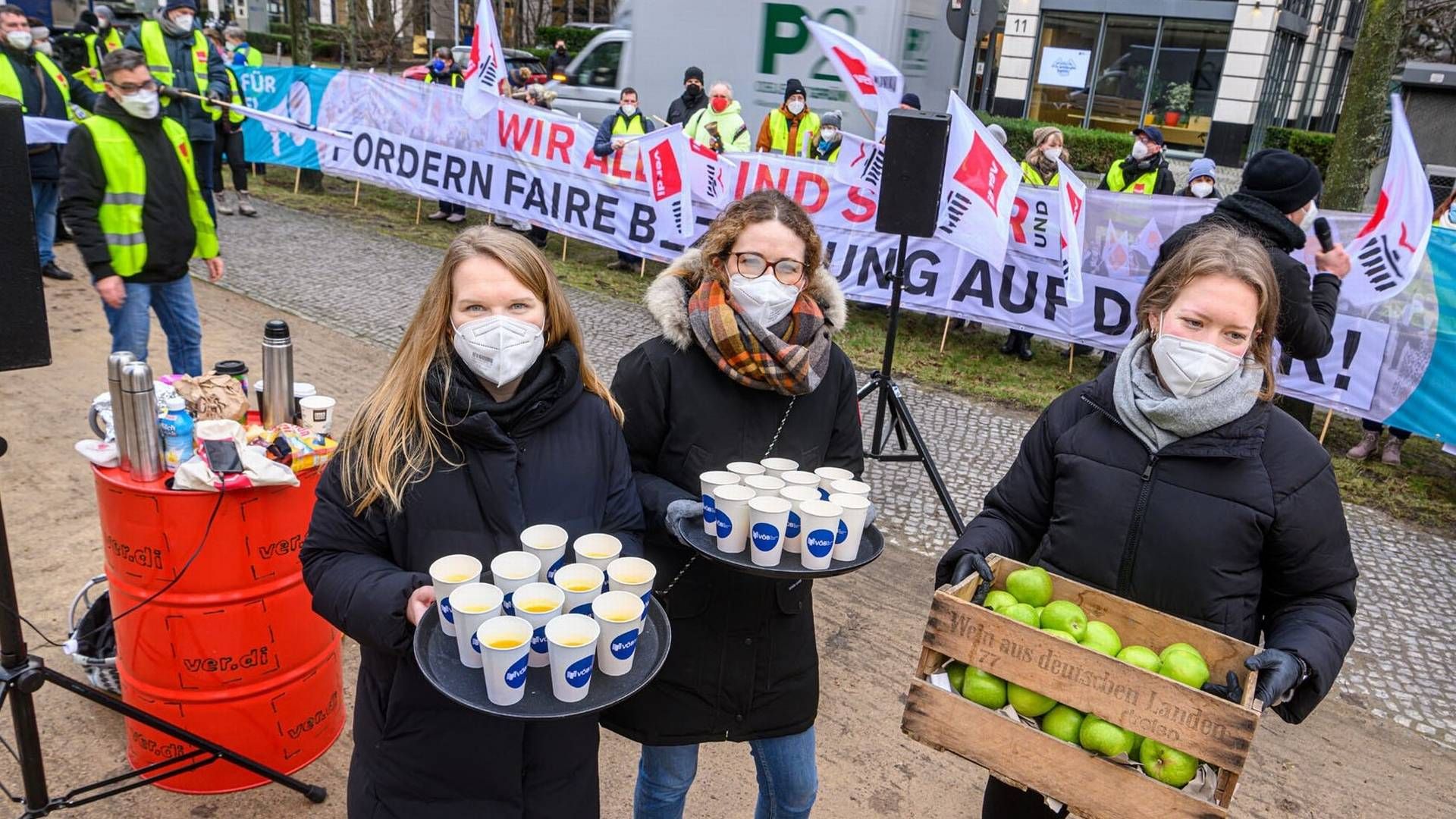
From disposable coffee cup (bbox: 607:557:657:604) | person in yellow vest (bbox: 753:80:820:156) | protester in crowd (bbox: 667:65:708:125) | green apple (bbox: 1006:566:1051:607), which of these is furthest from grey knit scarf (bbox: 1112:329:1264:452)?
protester in crowd (bbox: 667:65:708:125)

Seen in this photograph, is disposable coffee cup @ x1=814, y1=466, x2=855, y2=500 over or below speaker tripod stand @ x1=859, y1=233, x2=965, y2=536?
over

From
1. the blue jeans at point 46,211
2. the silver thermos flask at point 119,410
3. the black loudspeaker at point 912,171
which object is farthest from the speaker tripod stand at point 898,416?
the blue jeans at point 46,211

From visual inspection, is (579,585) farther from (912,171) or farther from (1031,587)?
(912,171)

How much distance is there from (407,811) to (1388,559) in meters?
5.72

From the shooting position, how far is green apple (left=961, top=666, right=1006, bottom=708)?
6.86 feet

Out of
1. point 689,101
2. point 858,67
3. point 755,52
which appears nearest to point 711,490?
point 858,67

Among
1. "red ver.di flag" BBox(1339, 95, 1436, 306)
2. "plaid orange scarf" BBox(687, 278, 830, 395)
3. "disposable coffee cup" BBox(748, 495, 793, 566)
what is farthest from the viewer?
"red ver.di flag" BBox(1339, 95, 1436, 306)

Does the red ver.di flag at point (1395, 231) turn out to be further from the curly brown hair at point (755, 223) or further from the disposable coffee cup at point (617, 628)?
the disposable coffee cup at point (617, 628)

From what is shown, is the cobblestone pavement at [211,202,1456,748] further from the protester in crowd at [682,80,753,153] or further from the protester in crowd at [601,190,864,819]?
the protester in crowd at [601,190,864,819]

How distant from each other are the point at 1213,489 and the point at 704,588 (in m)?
1.26

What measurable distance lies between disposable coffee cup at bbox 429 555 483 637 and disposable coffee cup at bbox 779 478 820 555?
74cm

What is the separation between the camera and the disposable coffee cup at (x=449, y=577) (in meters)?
1.98

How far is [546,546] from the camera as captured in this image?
213cm

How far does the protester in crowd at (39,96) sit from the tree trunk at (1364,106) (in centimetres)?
1066
